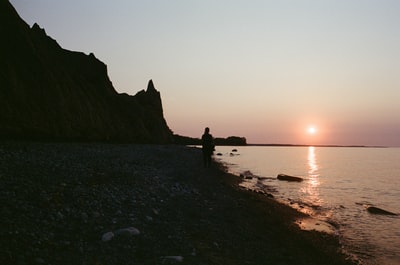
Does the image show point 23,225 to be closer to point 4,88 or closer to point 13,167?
point 13,167

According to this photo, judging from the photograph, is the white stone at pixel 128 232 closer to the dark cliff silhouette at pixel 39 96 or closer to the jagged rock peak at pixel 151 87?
the dark cliff silhouette at pixel 39 96

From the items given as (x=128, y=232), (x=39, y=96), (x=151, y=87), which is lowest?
(x=128, y=232)

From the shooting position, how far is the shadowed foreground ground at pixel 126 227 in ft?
23.5

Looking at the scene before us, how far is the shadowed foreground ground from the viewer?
7172mm

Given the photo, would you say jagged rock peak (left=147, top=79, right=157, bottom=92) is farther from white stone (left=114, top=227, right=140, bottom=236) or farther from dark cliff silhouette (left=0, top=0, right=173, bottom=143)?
white stone (left=114, top=227, right=140, bottom=236)

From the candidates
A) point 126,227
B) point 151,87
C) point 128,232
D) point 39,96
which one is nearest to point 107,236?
point 128,232

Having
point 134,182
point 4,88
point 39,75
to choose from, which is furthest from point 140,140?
point 134,182

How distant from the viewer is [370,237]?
15078 millimetres

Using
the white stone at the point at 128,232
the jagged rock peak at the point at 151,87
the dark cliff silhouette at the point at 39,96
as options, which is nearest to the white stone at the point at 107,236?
the white stone at the point at 128,232

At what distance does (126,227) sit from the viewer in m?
9.02

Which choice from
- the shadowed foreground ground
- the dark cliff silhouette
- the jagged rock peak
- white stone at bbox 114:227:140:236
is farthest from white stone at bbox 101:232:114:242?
the jagged rock peak

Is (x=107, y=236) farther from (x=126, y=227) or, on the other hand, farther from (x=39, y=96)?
(x=39, y=96)

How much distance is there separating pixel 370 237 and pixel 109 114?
193 ft

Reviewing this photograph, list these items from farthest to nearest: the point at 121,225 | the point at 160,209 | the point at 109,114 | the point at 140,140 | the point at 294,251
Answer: the point at 140,140, the point at 109,114, the point at 160,209, the point at 294,251, the point at 121,225
